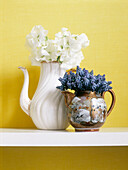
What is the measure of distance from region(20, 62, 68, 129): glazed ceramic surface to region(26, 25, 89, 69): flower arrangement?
34mm

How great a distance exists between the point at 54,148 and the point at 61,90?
34cm

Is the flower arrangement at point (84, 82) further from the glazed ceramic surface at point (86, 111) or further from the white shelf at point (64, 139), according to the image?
the white shelf at point (64, 139)

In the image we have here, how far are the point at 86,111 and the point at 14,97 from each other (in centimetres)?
43

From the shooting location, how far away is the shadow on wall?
4.16 ft

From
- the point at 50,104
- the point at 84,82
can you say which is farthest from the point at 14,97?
the point at 84,82

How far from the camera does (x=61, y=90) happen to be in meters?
1.02

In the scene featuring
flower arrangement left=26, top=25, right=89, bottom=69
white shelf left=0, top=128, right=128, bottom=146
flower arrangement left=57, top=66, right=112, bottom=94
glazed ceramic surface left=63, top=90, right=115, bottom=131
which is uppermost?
flower arrangement left=26, top=25, right=89, bottom=69

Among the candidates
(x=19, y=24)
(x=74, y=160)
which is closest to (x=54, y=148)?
(x=74, y=160)

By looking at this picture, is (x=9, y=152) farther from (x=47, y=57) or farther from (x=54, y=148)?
(x=47, y=57)

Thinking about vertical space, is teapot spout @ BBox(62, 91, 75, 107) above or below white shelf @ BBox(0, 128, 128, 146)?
above

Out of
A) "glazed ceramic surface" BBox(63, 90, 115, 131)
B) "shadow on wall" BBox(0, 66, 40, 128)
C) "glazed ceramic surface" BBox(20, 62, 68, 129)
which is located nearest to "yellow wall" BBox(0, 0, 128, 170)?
"shadow on wall" BBox(0, 66, 40, 128)

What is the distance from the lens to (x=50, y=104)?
1.05 m

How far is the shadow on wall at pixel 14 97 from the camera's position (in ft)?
4.16

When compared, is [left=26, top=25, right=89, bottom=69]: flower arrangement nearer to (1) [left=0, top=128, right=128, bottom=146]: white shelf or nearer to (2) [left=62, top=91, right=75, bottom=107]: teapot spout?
(2) [left=62, top=91, right=75, bottom=107]: teapot spout
